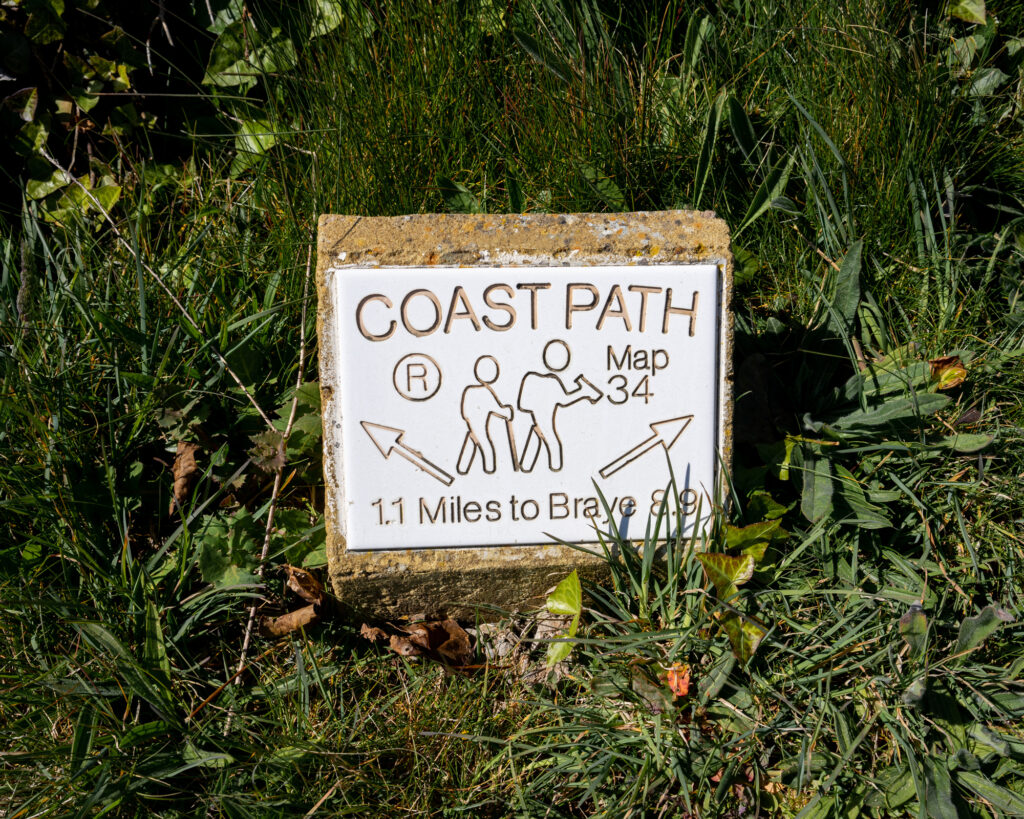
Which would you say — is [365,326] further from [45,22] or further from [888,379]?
[45,22]

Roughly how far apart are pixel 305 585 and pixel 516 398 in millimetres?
587

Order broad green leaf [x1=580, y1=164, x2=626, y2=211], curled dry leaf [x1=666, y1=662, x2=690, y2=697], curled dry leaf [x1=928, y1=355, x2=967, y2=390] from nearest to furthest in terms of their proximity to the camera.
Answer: curled dry leaf [x1=666, y1=662, x2=690, y2=697] < curled dry leaf [x1=928, y1=355, x2=967, y2=390] < broad green leaf [x1=580, y1=164, x2=626, y2=211]

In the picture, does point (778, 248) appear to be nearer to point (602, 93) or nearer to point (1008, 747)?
point (602, 93)

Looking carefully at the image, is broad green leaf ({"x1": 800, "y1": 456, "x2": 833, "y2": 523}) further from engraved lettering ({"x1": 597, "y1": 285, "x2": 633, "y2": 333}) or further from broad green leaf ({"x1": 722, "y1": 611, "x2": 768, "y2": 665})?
engraved lettering ({"x1": 597, "y1": 285, "x2": 633, "y2": 333})

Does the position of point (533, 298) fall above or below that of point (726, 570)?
above

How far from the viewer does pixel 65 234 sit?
6.70 feet

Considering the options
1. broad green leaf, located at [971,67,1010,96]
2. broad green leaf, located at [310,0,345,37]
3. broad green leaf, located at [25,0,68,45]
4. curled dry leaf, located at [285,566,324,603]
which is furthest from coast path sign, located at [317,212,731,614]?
broad green leaf, located at [25,0,68,45]

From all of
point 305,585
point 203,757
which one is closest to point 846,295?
point 305,585

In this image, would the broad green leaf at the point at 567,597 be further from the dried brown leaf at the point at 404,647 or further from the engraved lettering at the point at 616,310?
the engraved lettering at the point at 616,310

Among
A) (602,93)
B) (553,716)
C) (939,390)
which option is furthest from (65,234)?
(939,390)

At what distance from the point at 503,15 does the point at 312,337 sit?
3.29ft

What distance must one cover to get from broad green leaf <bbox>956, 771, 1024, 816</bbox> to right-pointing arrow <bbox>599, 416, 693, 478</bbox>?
780 millimetres

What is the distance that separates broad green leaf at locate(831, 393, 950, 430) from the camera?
1674mm

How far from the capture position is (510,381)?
156cm
